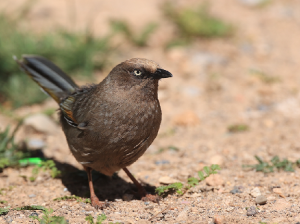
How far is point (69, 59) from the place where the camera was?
867 cm

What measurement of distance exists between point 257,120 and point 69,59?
408 centimetres

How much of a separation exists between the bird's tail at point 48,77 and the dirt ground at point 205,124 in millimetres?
1090

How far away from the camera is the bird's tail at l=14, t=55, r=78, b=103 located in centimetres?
595

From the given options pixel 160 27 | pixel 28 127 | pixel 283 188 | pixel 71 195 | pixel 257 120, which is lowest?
pixel 71 195

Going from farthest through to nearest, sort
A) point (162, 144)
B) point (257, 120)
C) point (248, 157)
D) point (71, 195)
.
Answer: point (257, 120), point (162, 144), point (248, 157), point (71, 195)

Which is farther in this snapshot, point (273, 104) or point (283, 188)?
point (273, 104)

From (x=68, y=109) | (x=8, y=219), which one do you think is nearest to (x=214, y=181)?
(x=68, y=109)

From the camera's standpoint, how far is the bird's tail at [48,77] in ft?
19.5

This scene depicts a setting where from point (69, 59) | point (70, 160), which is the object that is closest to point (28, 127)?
point (70, 160)

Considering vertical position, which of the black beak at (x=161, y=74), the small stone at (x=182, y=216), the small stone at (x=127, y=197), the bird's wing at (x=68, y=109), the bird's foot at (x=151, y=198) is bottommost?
the small stone at (x=127, y=197)

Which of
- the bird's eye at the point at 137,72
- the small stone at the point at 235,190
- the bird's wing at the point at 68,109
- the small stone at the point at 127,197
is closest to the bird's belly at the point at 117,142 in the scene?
the bird's wing at the point at 68,109

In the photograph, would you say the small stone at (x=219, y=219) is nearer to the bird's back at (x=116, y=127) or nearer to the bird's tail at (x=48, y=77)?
the bird's back at (x=116, y=127)

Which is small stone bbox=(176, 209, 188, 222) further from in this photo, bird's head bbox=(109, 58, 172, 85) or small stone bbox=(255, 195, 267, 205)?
bird's head bbox=(109, 58, 172, 85)

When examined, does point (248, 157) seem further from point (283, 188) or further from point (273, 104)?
point (273, 104)
